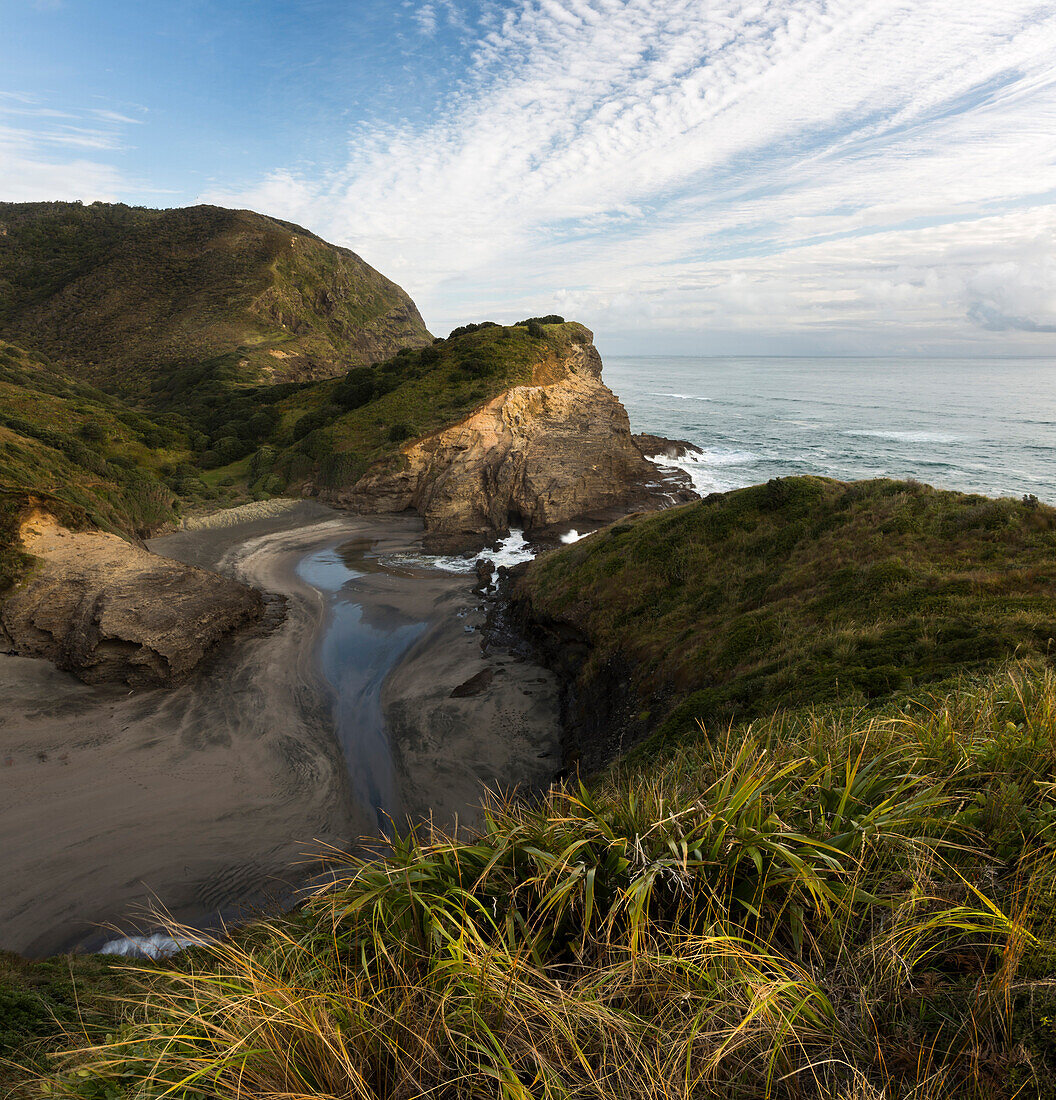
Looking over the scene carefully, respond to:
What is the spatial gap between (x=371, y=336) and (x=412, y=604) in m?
83.3

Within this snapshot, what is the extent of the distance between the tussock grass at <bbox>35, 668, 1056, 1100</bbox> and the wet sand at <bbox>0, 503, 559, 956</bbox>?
7863 mm

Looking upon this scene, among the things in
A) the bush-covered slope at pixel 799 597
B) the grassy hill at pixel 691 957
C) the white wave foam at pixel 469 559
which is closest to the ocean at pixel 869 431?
the white wave foam at pixel 469 559

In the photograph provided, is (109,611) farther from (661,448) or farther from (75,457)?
(661,448)

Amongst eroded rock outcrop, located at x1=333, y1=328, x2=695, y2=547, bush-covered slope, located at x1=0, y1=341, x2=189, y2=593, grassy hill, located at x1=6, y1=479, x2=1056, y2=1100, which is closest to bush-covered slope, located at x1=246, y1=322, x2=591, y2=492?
eroded rock outcrop, located at x1=333, y1=328, x2=695, y2=547

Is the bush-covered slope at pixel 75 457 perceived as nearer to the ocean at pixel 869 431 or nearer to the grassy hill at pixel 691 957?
the grassy hill at pixel 691 957

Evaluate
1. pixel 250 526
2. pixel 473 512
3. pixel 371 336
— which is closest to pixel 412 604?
pixel 473 512

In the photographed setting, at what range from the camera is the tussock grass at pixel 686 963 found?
207cm

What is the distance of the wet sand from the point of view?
11.1 meters

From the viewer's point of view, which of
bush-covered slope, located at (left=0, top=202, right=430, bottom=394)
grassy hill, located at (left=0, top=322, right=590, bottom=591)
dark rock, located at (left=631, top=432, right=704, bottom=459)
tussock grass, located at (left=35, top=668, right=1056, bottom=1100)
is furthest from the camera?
bush-covered slope, located at (left=0, top=202, right=430, bottom=394)

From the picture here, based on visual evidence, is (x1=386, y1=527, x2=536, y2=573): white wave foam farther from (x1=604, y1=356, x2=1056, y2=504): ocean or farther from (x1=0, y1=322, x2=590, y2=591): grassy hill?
(x1=604, y1=356, x2=1056, y2=504): ocean

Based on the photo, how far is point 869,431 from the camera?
65750 mm

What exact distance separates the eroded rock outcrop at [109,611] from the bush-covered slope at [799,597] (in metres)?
11.8

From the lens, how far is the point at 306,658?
19641mm

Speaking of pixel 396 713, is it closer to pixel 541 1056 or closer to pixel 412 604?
pixel 412 604
